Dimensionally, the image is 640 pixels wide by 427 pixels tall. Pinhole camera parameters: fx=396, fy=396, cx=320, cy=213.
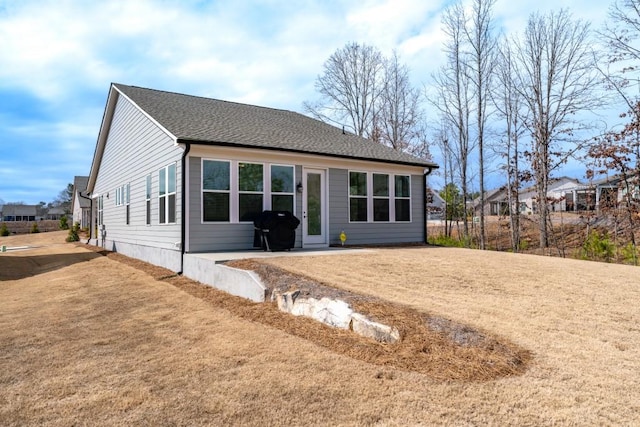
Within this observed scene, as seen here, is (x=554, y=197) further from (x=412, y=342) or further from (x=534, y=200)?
(x=412, y=342)

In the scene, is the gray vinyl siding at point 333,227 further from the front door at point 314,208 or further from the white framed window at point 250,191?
the white framed window at point 250,191

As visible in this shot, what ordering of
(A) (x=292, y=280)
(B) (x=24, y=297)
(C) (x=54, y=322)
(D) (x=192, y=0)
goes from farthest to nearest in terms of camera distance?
(D) (x=192, y=0) → (B) (x=24, y=297) → (A) (x=292, y=280) → (C) (x=54, y=322)

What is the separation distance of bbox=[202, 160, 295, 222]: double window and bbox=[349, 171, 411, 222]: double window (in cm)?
207

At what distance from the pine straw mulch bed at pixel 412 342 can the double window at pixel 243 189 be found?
13.2ft

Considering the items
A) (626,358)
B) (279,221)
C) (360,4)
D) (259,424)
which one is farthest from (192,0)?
(626,358)

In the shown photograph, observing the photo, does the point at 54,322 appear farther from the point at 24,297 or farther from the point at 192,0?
the point at 192,0

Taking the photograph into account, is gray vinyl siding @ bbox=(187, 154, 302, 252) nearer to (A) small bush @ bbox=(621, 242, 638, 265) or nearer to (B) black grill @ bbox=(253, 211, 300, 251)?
(B) black grill @ bbox=(253, 211, 300, 251)

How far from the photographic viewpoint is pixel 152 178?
10953 millimetres

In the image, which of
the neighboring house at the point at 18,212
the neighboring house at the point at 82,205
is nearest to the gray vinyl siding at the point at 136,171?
the neighboring house at the point at 82,205

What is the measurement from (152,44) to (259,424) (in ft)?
38.7

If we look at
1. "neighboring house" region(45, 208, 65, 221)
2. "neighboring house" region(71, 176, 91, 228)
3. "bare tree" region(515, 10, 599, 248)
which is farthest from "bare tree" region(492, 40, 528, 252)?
"neighboring house" region(45, 208, 65, 221)

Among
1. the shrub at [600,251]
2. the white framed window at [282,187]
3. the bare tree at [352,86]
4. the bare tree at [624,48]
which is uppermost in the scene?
the bare tree at [352,86]

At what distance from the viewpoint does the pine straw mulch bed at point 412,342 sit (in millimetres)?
3006

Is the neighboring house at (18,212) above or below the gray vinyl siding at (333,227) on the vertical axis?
above
